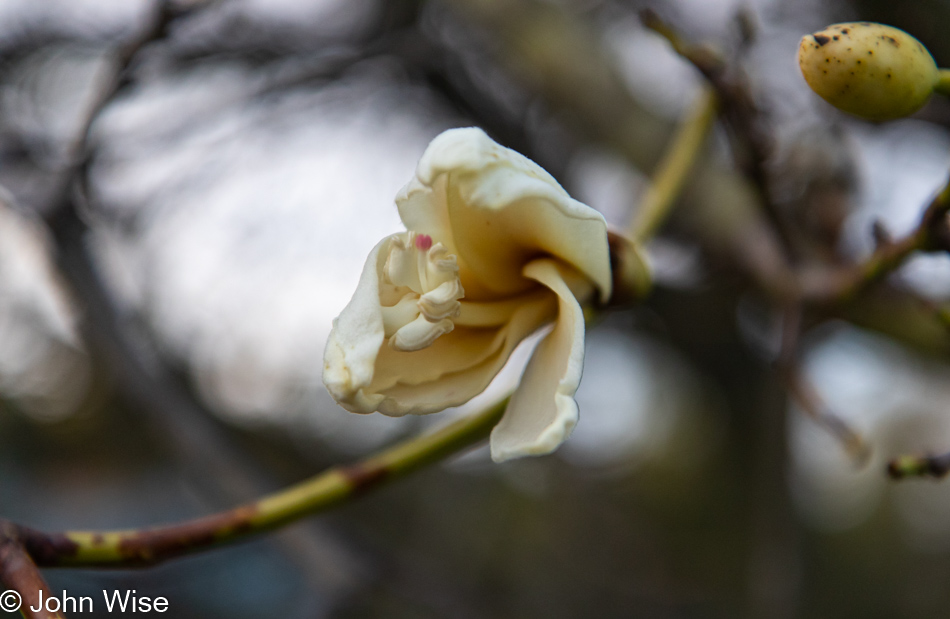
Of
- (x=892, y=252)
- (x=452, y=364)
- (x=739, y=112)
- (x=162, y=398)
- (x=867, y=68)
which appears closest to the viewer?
(x=867, y=68)

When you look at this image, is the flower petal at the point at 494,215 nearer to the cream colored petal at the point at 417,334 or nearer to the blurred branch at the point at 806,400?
the cream colored petal at the point at 417,334

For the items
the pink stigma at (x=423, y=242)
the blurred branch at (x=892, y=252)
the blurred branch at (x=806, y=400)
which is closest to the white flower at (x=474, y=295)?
the pink stigma at (x=423, y=242)

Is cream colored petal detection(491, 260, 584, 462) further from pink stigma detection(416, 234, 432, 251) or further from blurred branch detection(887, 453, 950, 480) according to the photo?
blurred branch detection(887, 453, 950, 480)

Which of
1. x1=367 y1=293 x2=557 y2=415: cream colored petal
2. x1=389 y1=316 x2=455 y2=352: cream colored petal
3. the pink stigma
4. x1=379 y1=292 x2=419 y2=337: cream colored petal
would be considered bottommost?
x1=367 y1=293 x2=557 y2=415: cream colored petal

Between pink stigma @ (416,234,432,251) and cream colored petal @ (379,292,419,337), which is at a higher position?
pink stigma @ (416,234,432,251)

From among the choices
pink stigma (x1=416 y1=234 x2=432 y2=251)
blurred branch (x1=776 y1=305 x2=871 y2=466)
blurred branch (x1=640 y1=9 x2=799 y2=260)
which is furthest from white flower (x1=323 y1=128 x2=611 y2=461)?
blurred branch (x1=776 y1=305 x2=871 y2=466)

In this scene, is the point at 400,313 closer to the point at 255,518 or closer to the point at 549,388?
the point at 549,388

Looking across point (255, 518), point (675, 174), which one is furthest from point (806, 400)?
point (255, 518)
